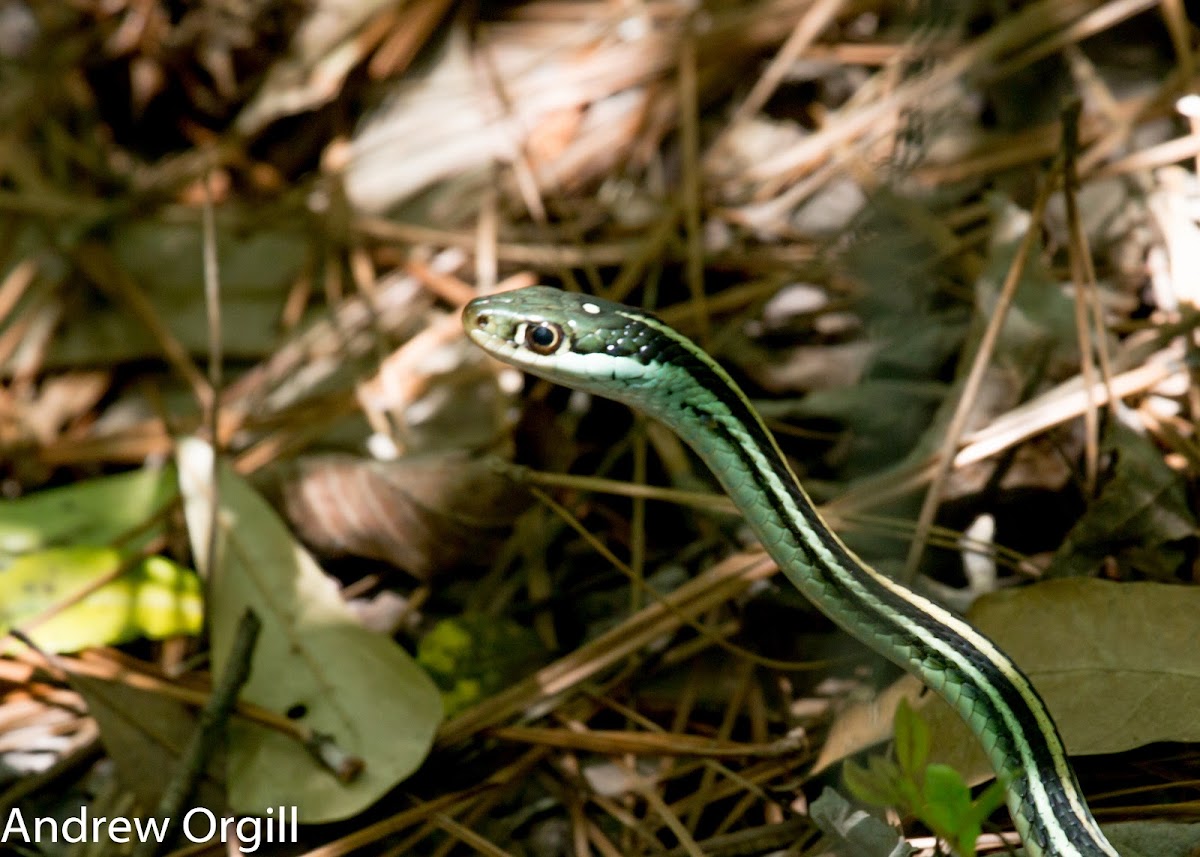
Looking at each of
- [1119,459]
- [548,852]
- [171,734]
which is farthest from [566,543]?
[1119,459]

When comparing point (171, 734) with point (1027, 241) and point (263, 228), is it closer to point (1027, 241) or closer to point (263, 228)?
point (263, 228)

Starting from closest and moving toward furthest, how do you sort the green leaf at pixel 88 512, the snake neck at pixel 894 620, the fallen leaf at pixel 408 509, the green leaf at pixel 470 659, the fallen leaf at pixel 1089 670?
the snake neck at pixel 894 620 → the fallen leaf at pixel 1089 670 → the green leaf at pixel 470 659 → the fallen leaf at pixel 408 509 → the green leaf at pixel 88 512

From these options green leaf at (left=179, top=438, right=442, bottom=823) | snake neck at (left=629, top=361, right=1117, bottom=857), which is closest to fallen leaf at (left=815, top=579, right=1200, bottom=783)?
snake neck at (left=629, top=361, right=1117, bottom=857)

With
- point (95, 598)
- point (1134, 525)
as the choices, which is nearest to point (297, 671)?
point (95, 598)

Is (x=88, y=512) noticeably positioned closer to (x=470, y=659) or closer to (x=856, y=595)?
(x=470, y=659)

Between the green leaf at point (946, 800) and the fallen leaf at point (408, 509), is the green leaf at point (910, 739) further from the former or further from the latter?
the fallen leaf at point (408, 509)

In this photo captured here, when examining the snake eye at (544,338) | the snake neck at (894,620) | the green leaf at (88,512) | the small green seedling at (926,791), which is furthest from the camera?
the green leaf at (88,512)

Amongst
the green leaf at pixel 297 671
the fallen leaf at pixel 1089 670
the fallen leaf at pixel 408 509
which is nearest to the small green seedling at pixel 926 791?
the fallen leaf at pixel 1089 670
